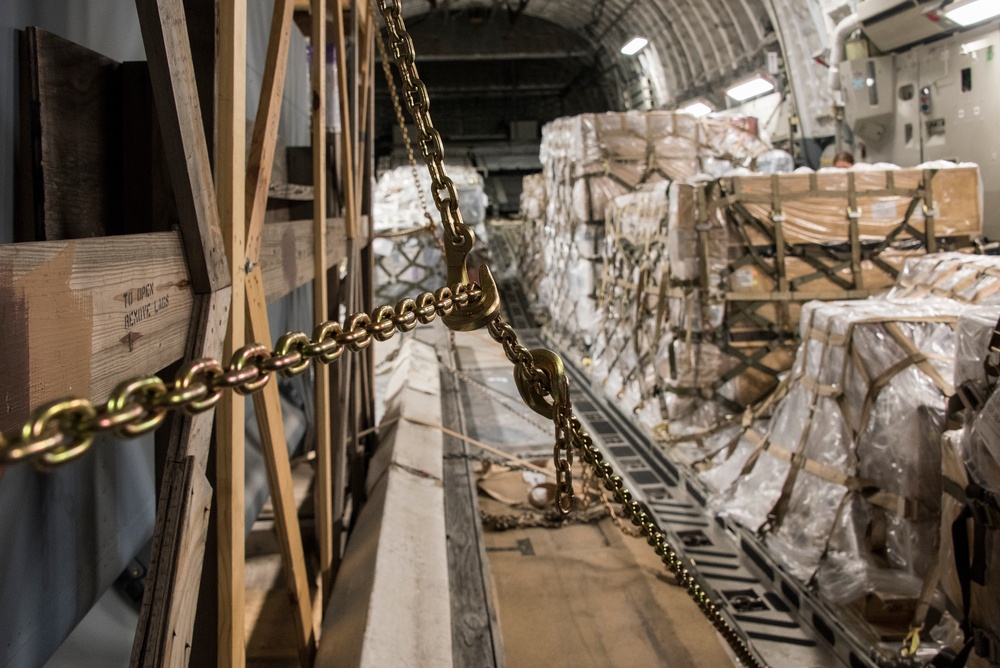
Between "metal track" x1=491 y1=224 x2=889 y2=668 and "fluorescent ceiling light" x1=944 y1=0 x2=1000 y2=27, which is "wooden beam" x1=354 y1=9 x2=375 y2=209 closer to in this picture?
"metal track" x1=491 y1=224 x2=889 y2=668

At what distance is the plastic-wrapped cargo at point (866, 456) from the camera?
141 inches

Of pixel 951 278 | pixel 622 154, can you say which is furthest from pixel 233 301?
pixel 622 154

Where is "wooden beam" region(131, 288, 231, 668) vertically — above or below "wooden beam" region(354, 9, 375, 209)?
below

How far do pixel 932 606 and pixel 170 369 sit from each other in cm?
343

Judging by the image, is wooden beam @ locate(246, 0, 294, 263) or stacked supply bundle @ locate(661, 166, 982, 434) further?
stacked supply bundle @ locate(661, 166, 982, 434)

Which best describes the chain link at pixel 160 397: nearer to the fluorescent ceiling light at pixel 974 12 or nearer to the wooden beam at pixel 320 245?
the wooden beam at pixel 320 245

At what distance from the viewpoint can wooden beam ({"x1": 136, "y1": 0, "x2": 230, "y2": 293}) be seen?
1.33m

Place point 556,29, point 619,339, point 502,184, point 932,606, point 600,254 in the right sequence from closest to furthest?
point 932,606, point 619,339, point 600,254, point 556,29, point 502,184

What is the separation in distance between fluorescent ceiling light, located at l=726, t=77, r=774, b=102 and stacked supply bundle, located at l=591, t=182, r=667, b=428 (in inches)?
209

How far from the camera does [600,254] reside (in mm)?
9703

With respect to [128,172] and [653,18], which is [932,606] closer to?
[128,172]

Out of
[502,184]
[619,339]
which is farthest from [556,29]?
[619,339]

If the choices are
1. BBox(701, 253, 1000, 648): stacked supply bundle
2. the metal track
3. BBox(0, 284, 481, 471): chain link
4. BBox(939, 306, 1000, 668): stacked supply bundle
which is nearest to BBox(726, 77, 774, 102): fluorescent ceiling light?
the metal track

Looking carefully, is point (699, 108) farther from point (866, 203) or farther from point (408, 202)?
point (866, 203)
